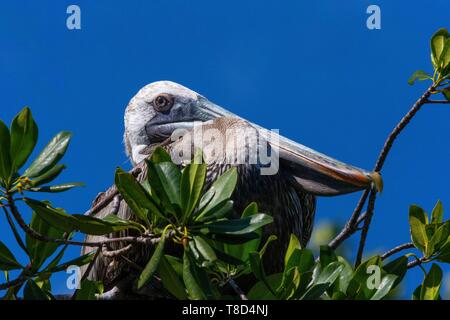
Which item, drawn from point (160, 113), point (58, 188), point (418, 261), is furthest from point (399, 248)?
point (160, 113)

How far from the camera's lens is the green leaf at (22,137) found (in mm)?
4168

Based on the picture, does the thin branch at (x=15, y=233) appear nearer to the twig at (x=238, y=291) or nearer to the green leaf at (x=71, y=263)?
the green leaf at (x=71, y=263)

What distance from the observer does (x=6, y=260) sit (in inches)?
174

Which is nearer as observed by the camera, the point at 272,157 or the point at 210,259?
the point at 210,259

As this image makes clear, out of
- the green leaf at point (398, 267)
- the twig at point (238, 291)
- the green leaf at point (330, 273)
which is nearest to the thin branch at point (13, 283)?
the twig at point (238, 291)

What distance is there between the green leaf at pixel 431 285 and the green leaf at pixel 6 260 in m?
1.83

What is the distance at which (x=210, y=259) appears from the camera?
3.92 metres

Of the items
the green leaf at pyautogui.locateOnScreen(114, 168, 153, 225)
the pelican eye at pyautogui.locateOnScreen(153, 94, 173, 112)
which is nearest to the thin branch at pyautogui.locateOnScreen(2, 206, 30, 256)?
the green leaf at pyautogui.locateOnScreen(114, 168, 153, 225)

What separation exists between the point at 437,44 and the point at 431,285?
1.36 metres

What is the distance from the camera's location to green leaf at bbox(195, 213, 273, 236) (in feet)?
13.2
